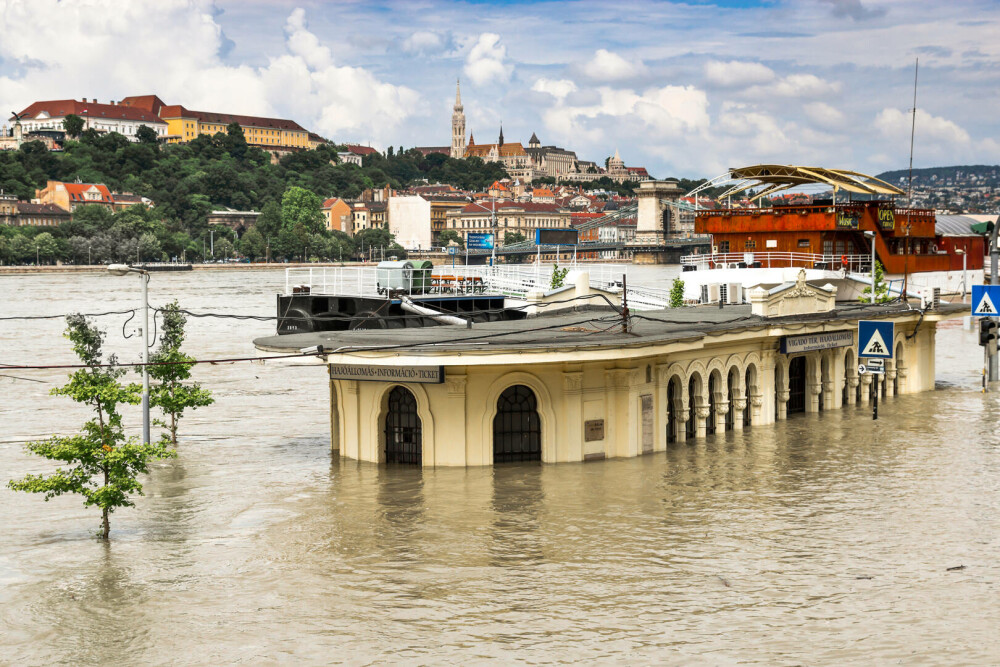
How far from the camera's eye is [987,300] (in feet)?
122

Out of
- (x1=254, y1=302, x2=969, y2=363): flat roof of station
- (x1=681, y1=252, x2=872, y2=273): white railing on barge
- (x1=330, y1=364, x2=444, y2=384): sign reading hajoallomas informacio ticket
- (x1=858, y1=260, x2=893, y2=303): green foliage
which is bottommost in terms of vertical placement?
(x1=330, y1=364, x2=444, y2=384): sign reading hajoallomas informacio ticket

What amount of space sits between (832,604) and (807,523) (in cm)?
512

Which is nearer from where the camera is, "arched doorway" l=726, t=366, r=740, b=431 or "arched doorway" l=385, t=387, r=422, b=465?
"arched doorway" l=385, t=387, r=422, b=465

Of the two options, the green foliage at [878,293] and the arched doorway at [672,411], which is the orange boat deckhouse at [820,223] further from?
the arched doorway at [672,411]

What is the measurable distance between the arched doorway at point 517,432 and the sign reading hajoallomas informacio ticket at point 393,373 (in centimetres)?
276

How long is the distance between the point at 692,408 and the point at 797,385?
6596 millimetres

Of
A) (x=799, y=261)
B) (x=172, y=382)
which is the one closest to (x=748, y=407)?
(x=172, y=382)

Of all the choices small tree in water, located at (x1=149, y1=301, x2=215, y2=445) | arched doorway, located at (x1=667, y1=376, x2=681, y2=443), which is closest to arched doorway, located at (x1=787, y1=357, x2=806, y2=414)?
arched doorway, located at (x1=667, y1=376, x2=681, y2=443)

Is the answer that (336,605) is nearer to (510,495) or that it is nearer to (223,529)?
(223,529)

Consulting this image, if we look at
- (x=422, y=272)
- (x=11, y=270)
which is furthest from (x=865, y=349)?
(x=11, y=270)

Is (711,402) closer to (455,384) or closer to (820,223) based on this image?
(455,384)

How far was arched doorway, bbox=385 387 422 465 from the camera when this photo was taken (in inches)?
1053

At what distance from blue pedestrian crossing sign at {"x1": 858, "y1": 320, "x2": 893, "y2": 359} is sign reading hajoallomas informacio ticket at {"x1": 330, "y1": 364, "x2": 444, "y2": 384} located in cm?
1273

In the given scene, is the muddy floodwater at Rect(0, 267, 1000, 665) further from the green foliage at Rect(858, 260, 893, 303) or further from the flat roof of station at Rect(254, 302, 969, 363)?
the green foliage at Rect(858, 260, 893, 303)
